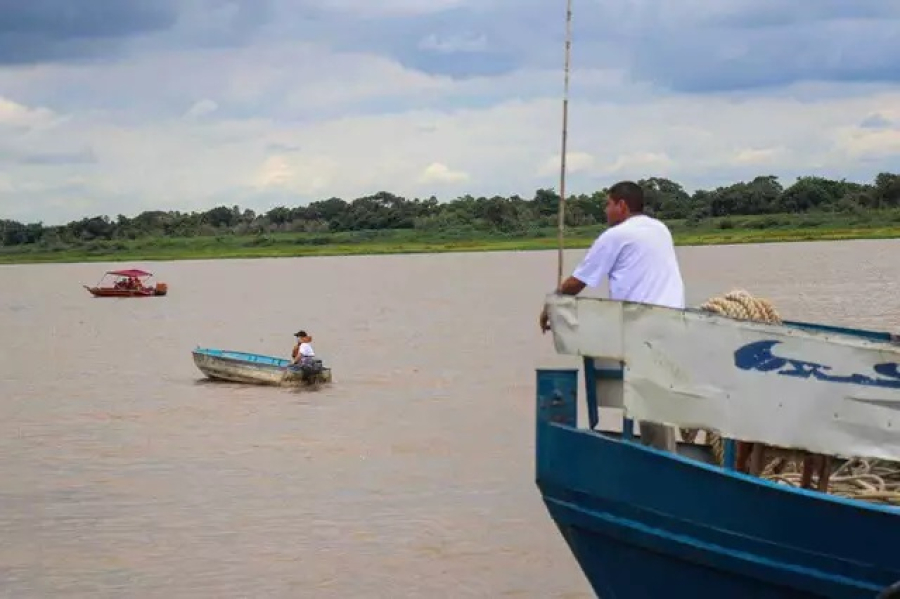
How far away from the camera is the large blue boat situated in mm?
7566

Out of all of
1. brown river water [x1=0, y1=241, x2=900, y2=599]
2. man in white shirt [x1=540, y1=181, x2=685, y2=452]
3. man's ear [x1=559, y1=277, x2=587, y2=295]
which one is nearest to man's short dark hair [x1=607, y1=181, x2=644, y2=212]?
man in white shirt [x1=540, y1=181, x2=685, y2=452]

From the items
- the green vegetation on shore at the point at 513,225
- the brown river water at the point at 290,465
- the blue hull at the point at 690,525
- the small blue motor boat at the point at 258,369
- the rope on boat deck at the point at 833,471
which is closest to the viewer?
the blue hull at the point at 690,525

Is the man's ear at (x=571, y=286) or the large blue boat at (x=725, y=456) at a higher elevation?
the man's ear at (x=571, y=286)

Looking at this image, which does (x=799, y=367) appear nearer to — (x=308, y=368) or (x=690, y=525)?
(x=690, y=525)

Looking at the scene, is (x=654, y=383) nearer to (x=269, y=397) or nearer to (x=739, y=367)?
(x=739, y=367)

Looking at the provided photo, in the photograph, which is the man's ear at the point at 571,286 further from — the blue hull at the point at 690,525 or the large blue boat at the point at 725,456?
the blue hull at the point at 690,525

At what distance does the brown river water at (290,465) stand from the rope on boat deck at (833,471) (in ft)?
11.0

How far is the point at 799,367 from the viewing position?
25.4 ft

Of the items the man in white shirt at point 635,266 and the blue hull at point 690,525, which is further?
the man in white shirt at point 635,266

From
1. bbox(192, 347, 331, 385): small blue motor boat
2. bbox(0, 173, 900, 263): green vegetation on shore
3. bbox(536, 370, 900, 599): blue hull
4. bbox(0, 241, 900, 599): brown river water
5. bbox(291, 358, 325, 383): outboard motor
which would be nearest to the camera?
bbox(536, 370, 900, 599): blue hull

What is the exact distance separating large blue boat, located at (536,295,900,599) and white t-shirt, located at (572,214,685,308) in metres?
0.28

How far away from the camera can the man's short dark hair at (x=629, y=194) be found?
8.64 m

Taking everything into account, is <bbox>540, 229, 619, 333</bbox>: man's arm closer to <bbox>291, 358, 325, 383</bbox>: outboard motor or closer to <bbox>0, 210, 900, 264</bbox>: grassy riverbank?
<bbox>291, 358, 325, 383</bbox>: outboard motor

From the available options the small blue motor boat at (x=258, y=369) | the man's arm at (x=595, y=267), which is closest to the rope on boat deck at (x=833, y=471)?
the man's arm at (x=595, y=267)
